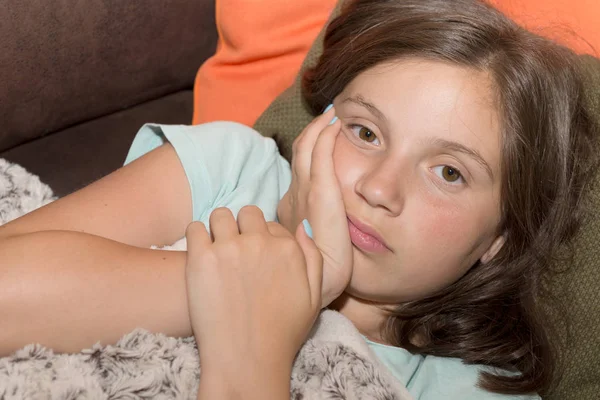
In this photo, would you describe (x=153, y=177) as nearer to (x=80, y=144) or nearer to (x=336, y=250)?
(x=336, y=250)

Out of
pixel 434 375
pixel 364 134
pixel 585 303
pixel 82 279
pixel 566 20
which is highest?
pixel 566 20

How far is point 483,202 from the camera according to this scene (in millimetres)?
1169

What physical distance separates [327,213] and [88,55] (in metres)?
0.73

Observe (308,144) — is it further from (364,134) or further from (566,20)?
(566,20)

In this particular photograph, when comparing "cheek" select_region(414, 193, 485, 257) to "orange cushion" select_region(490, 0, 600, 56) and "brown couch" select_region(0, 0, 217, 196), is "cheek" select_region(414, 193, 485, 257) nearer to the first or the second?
"orange cushion" select_region(490, 0, 600, 56)

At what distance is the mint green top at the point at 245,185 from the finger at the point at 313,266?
20 centimetres

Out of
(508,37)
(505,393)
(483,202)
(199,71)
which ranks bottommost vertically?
(505,393)

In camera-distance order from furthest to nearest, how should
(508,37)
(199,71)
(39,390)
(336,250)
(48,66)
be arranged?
1. (199,71)
2. (48,66)
3. (508,37)
4. (336,250)
5. (39,390)

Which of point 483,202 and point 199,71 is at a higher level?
point 483,202

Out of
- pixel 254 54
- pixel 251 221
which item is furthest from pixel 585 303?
pixel 254 54

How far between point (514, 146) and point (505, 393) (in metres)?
0.43

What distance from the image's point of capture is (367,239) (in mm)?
1145

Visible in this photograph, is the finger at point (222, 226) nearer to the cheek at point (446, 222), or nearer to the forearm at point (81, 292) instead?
the forearm at point (81, 292)

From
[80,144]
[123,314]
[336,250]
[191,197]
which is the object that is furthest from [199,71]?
[123,314]
